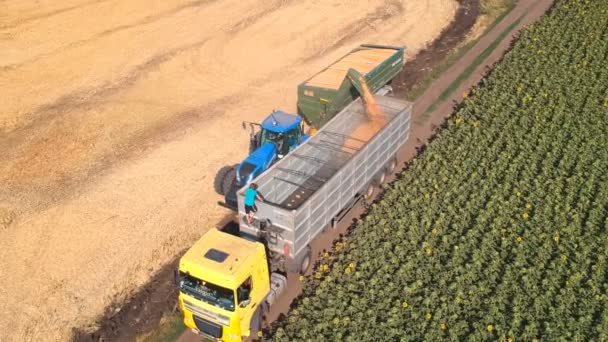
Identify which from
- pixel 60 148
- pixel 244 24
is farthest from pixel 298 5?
pixel 60 148

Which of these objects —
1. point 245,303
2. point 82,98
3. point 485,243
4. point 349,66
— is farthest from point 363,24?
point 245,303

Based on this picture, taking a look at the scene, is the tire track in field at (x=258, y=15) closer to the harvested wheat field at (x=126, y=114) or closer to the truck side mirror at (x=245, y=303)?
the harvested wheat field at (x=126, y=114)

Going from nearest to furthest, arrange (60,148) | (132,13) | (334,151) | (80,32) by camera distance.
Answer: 1. (334,151)
2. (60,148)
3. (80,32)
4. (132,13)

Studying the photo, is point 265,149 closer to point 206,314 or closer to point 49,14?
point 206,314

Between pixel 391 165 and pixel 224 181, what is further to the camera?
pixel 391 165

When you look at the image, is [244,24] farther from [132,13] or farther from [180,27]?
[132,13]

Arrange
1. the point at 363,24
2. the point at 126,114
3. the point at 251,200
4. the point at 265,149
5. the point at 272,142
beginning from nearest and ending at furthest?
the point at 251,200 → the point at 265,149 → the point at 272,142 → the point at 126,114 → the point at 363,24
